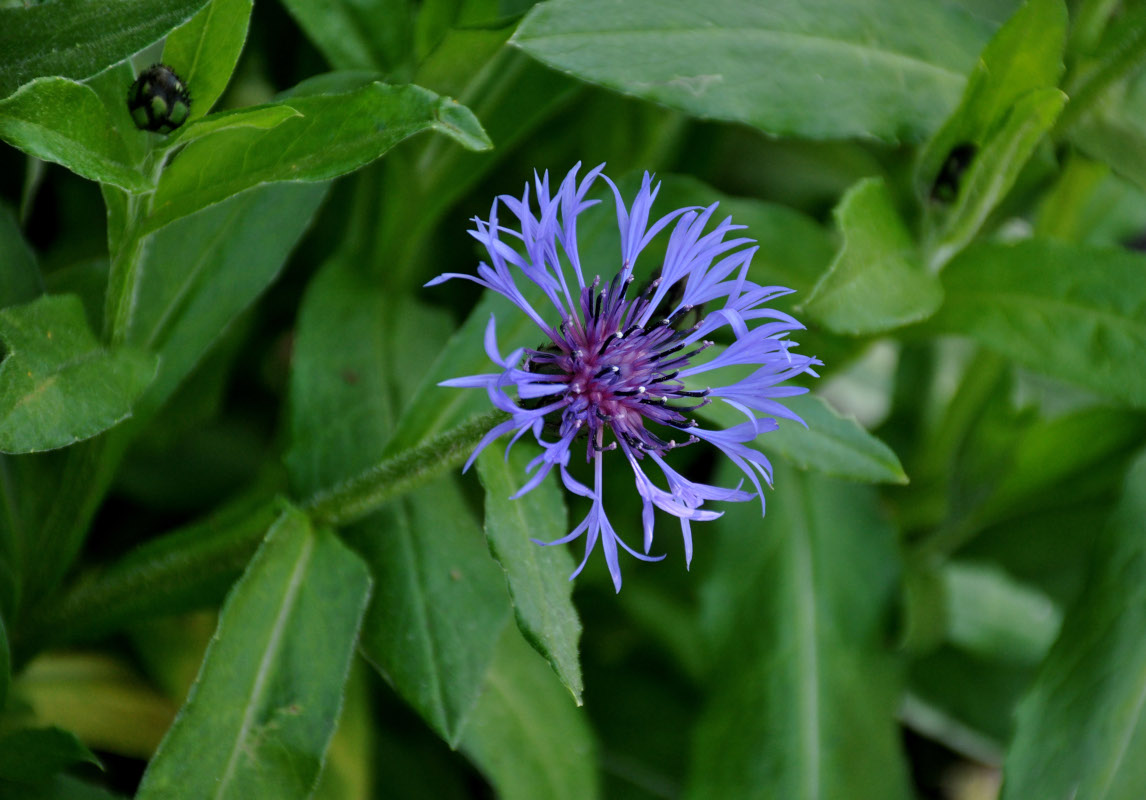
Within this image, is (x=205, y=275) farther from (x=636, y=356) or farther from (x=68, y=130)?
(x=636, y=356)

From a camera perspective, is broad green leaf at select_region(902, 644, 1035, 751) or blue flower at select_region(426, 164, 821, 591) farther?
broad green leaf at select_region(902, 644, 1035, 751)

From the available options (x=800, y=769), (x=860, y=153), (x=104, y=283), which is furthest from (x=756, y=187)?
(x=104, y=283)

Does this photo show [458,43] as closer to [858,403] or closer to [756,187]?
[756,187]

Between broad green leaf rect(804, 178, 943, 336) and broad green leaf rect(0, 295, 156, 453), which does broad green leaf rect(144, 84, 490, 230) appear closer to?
broad green leaf rect(0, 295, 156, 453)

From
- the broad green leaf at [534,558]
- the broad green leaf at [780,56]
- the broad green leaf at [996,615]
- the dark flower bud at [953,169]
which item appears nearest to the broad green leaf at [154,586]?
the broad green leaf at [534,558]

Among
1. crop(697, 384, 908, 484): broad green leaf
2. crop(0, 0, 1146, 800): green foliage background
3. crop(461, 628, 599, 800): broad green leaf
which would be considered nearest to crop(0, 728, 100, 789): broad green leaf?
crop(0, 0, 1146, 800): green foliage background

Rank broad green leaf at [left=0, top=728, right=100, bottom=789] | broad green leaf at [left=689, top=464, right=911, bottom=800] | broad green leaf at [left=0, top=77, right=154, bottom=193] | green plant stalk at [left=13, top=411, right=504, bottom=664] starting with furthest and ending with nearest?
broad green leaf at [left=689, top=464, right=911, bottom=800] → green plant stalk at [left=13, top=411, right=504, bottom=664] → broad green leaf at [left=0, top=728, right=100, bottom=789] → broad green leaf at [left=0, top=77, right=154, bottom=193]

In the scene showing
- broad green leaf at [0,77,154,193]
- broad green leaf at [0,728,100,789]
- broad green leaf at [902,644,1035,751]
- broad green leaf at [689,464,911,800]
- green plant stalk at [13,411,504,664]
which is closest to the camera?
broad green leaf at [0,77,154,193]

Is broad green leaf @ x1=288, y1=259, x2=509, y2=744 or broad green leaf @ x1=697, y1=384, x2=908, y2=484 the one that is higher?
broad green leaf @ x1=697, y1=384, x2=908, y2=484
